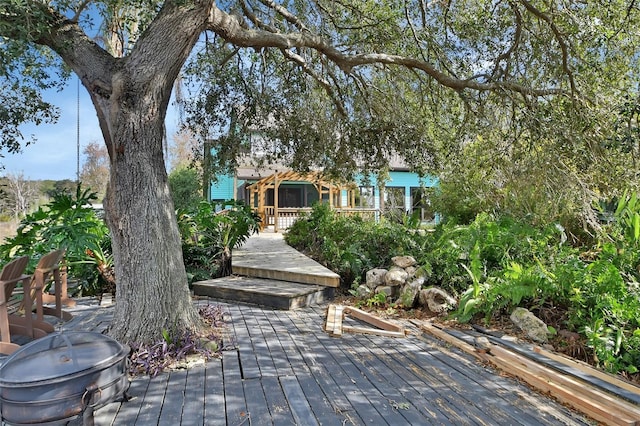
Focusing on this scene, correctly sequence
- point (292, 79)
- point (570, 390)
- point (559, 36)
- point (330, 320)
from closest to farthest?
point (570, 390), point (330, 320), point (559, 36), point (292, 79)

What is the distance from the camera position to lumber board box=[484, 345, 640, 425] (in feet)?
8.75

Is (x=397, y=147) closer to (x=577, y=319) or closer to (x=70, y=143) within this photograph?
(x=577, y=319)

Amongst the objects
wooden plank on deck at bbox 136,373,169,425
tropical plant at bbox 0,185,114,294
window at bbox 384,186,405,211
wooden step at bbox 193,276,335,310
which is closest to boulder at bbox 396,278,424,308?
wooden step at bbox 193,276,335,310

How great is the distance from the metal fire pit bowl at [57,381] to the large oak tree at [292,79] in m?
1.27

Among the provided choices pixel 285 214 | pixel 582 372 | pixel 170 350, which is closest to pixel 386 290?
pixel 582 372

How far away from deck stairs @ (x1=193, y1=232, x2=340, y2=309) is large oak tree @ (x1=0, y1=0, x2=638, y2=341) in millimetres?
2014

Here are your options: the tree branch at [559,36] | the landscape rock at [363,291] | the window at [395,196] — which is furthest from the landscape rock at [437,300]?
the window at [395,196]

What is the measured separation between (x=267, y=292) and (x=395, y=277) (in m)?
1.91

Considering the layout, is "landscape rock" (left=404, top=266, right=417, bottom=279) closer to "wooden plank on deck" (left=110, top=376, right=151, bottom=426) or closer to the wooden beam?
the wooden beam

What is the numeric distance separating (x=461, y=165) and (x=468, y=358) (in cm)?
434

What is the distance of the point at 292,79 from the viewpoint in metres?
8.10

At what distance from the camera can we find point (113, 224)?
393 cm

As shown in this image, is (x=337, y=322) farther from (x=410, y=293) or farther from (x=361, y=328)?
(x=410, y=293)

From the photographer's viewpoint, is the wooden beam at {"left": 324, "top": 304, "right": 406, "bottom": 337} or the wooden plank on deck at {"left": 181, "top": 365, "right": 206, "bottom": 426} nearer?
the wooden plank on deck at {"left": 181, "top": 365, "right": 206, "bottom": 426}
